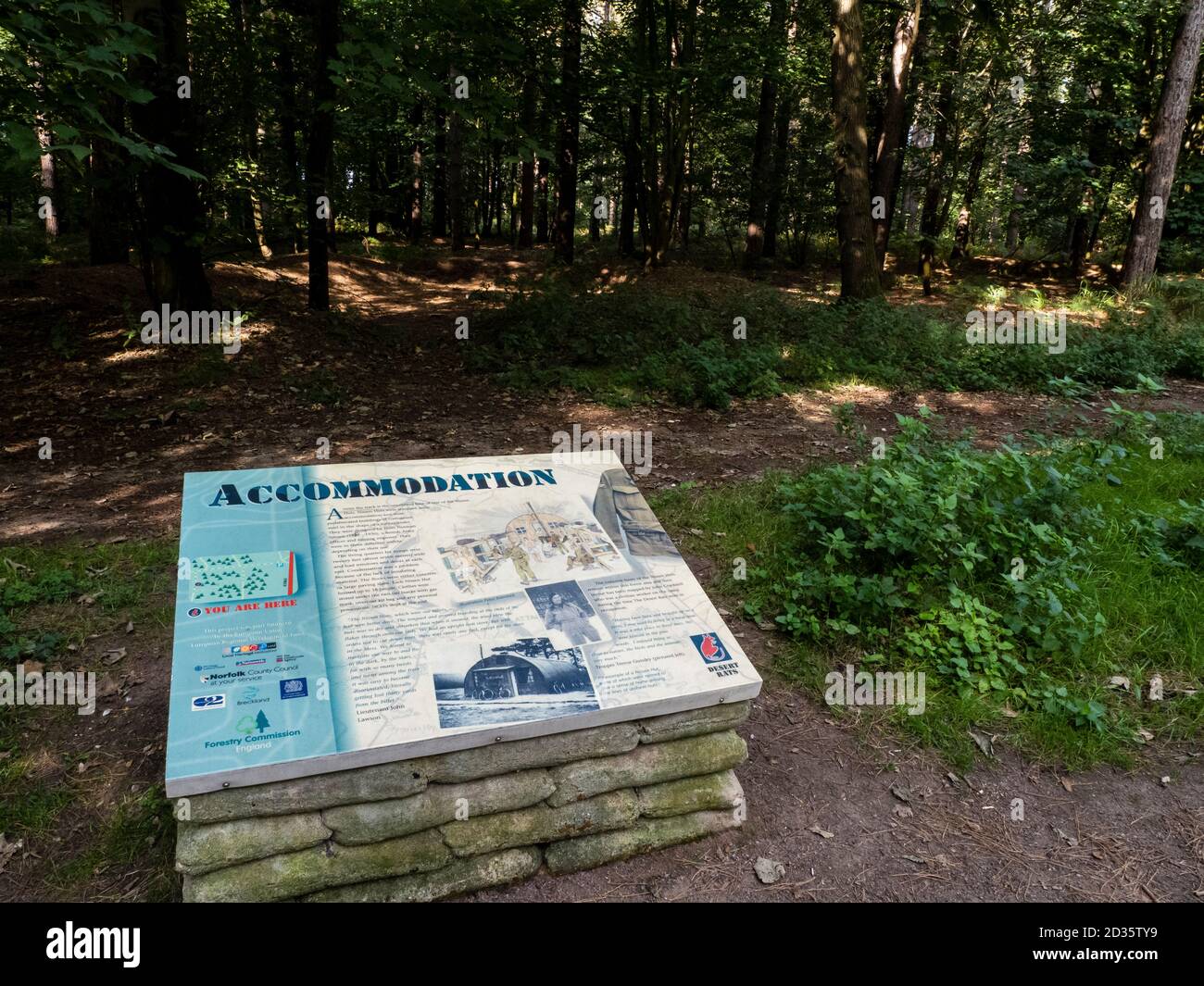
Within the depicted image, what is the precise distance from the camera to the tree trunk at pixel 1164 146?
1170cm

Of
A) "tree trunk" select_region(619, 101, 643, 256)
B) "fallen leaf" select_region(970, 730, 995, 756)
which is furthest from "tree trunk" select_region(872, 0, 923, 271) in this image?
"fallen leaf" select_region(970, 730, 995, 756)

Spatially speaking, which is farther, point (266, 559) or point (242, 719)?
point (266, 559)

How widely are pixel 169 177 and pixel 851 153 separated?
9639mm

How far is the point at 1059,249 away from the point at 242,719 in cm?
2693

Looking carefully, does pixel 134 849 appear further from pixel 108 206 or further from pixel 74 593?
pixel 108 206

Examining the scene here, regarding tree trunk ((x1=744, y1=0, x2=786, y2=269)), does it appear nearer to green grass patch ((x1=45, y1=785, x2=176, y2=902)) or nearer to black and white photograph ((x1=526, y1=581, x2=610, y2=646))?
black and white photograph ((x1=526, y1=581, x2=610, y2=646))

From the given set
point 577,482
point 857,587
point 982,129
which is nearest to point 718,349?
point 857,587

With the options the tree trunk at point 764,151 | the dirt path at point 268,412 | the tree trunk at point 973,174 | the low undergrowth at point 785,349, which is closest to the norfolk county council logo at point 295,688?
the dirt path at point 268,412

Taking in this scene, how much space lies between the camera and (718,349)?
972 centimetres

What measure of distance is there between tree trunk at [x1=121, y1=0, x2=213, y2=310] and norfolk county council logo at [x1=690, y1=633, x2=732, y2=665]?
25.5 ft

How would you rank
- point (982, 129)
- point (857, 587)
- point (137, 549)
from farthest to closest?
point (982, 129) < point (137, 549) < point (857, 587)

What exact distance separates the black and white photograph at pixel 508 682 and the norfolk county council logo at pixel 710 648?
0.56m

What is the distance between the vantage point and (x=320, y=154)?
10266 mm

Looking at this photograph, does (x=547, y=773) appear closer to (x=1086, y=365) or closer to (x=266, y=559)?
(x=266, y=559)
